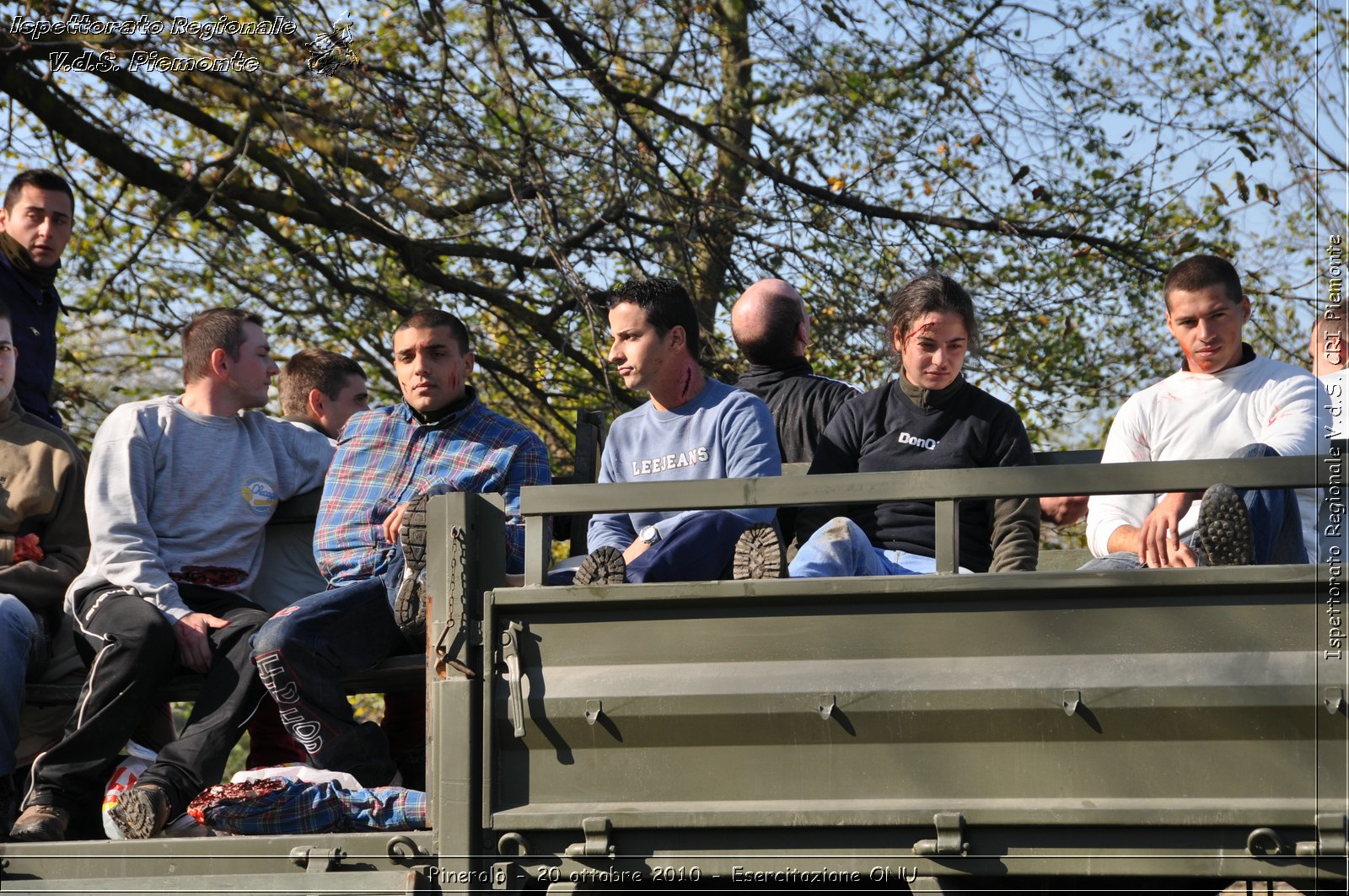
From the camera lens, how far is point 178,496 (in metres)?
4.64

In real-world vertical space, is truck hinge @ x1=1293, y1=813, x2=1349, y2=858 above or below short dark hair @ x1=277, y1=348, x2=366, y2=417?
below

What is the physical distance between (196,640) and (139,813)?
623 millimetres

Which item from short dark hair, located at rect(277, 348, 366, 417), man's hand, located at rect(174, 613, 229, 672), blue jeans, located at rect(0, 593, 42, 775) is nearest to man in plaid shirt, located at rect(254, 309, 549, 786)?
man's hand, located at rect(174, 613, 229, 672)

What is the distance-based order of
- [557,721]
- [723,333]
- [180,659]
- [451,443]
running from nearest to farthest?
1. [557,721]
2. [180,659]
3. [451,443]
4. [723,333]

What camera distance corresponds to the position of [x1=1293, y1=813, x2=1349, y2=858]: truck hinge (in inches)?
109

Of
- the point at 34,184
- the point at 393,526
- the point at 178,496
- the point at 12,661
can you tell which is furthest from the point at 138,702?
the point at 34,184

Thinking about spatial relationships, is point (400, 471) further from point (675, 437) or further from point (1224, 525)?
point (1224, 525)

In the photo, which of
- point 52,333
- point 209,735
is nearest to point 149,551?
point 209,735

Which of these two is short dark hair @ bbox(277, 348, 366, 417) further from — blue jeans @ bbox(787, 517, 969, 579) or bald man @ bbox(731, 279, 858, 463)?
blue jeans @ bbox(787, 517, 969, 579)

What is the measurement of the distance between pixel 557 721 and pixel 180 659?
1.61 meters

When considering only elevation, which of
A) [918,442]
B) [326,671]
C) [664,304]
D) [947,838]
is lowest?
[947,838]

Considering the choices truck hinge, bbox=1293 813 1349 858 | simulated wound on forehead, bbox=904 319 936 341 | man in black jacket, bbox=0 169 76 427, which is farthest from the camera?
man in black jacket, bbox=0 169 76 427

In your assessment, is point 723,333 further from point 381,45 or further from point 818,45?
point 381,45

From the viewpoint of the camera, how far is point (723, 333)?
8594 millimetres
